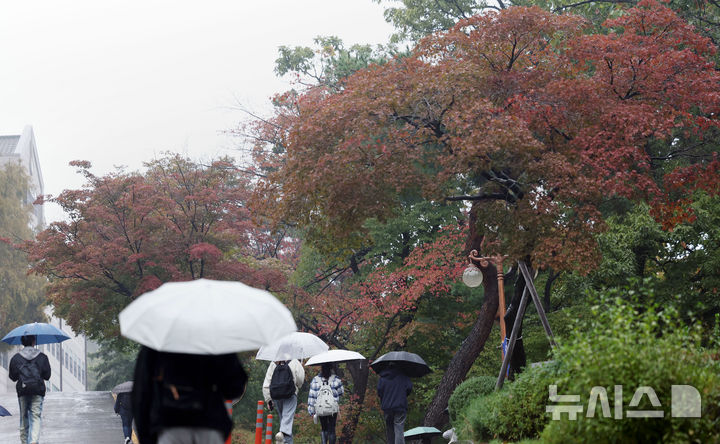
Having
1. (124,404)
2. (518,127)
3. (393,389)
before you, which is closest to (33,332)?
(124,404)

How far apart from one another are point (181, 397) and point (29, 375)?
8402 mm

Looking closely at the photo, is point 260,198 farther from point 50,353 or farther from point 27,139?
point 50,353

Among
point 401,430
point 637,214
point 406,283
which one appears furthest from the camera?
point 406,283

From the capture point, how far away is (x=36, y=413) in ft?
40.8

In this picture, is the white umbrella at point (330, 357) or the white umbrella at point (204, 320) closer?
the white umbrella at point (204, 320)

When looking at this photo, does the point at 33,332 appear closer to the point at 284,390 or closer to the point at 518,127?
the point at 284,390

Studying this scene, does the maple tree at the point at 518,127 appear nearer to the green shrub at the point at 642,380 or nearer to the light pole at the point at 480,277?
the light pole at the point at 480,277

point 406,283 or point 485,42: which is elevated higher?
point 485,42

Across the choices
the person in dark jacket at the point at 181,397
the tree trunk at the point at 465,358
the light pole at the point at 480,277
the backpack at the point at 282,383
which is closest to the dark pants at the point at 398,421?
the backpack at the point at 282,383

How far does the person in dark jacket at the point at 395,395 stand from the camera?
42.4 feet

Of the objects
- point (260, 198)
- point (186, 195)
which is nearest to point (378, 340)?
point (186, 195)

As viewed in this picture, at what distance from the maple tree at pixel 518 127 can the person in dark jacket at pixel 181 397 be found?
26.2ft

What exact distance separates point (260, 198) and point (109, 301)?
7.34 meters

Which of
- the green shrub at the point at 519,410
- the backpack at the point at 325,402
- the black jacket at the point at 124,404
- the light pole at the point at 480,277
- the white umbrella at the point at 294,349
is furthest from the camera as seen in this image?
the light pole at the point at 480,277
